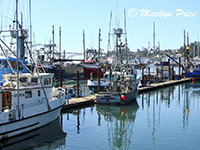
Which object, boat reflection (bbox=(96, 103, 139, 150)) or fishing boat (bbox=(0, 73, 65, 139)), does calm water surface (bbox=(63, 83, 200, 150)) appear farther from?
fishing boat (bbox=(0, 73, 65, 139))

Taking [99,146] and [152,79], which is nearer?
[99,146]

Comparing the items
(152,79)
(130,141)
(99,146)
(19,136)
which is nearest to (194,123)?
(130,141)

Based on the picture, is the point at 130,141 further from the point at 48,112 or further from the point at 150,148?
the point at 48,112

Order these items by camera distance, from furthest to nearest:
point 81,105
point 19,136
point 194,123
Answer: point 81,105
point 194,123
point 19,136

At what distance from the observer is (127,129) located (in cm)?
2312

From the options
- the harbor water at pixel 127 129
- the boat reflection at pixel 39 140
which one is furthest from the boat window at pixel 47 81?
the harbor water at pixel 127 129

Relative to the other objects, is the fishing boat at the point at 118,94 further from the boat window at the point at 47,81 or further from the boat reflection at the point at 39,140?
the boat reflection at the point at 39,140

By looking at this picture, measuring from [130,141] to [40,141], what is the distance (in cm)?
613

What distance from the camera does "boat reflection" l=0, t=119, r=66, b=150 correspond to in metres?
18.1

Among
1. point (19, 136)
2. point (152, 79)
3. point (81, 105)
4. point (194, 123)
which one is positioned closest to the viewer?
point (19, 136)

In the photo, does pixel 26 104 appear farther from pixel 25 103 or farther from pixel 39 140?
pixel 39 140

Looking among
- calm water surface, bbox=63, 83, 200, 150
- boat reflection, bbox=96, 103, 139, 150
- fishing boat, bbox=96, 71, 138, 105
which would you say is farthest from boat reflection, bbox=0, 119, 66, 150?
fishing boat, bbox=96, 71, 138, 105

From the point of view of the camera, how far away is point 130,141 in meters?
19.5

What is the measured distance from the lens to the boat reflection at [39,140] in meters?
18.1
